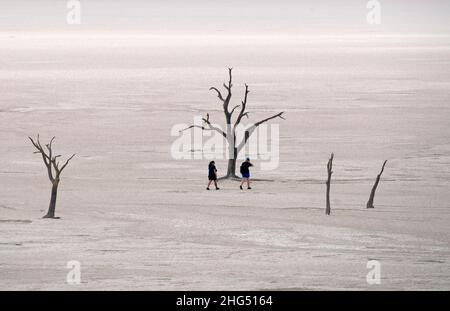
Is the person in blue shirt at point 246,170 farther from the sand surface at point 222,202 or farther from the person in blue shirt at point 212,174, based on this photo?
the person in blue shirt at point 212,174

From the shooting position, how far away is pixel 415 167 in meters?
34.6

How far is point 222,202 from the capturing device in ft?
88.6

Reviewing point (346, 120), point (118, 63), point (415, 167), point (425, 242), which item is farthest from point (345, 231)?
point (118, 63)

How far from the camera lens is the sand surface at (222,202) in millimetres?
19047

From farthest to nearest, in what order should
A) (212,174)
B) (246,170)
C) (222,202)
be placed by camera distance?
(246,170), (212,174), (222,202)

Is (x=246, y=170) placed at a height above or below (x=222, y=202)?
above

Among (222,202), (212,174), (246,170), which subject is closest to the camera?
(222,202)

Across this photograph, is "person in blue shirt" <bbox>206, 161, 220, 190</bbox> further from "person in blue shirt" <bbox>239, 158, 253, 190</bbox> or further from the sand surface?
"person in blue shirt" <bbox>239, 158, 253, 190</bbox>

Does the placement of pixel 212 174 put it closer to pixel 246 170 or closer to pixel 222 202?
pixel 246 170

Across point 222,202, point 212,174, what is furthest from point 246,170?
point 222,202

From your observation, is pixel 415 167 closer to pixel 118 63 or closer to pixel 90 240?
pixel 90 240

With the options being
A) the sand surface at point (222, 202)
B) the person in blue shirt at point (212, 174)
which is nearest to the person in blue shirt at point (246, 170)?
the sand surface at point (222, 202)

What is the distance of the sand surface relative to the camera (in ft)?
62.5

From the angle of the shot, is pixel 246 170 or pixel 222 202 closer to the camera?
pixel 222 202
